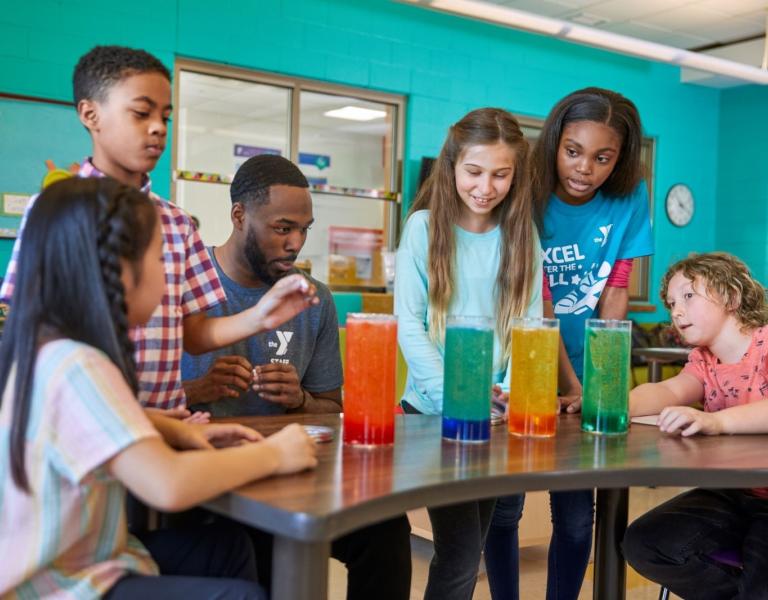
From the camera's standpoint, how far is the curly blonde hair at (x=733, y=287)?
181 centimetres

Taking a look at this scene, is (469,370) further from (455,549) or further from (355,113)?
(355,113)

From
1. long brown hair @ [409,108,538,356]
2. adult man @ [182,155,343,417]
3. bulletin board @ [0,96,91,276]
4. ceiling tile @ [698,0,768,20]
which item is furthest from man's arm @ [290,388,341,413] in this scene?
ceiling tile @ [698,0,768,20]

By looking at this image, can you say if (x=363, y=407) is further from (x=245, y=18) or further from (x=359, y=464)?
(x=245, y=18)

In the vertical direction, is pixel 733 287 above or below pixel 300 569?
above

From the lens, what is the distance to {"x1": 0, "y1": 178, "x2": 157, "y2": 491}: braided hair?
1.05 meters

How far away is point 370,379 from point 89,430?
1.40ft

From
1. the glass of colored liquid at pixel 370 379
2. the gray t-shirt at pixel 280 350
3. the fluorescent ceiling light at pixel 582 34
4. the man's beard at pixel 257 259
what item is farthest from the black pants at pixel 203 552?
the fluorescent ceiling light at pixel 582 34

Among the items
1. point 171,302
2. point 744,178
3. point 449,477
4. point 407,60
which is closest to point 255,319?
point 171,302

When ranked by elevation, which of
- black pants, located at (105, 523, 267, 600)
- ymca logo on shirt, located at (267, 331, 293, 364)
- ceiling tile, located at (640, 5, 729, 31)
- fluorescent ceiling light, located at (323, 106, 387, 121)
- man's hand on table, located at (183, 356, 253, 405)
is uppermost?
ceiling tile, located at (640, 5, 729, 31)

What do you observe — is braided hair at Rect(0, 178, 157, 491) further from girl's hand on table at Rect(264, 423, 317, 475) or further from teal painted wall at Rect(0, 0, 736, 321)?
teal painted wall at Rect(0, 0, 736, 321)

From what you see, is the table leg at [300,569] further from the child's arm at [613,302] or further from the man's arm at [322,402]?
the child's arm at [613,302]

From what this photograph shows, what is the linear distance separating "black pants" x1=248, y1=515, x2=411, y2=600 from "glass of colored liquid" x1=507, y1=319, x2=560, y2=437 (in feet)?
1.13

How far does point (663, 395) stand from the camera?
182 cm

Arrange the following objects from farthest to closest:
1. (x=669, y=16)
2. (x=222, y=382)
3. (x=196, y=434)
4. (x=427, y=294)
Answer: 1. (x=669, y=16)
2. (x=427, y=294)
3. (x=222, y=382)
4. (x=196, y=434)
